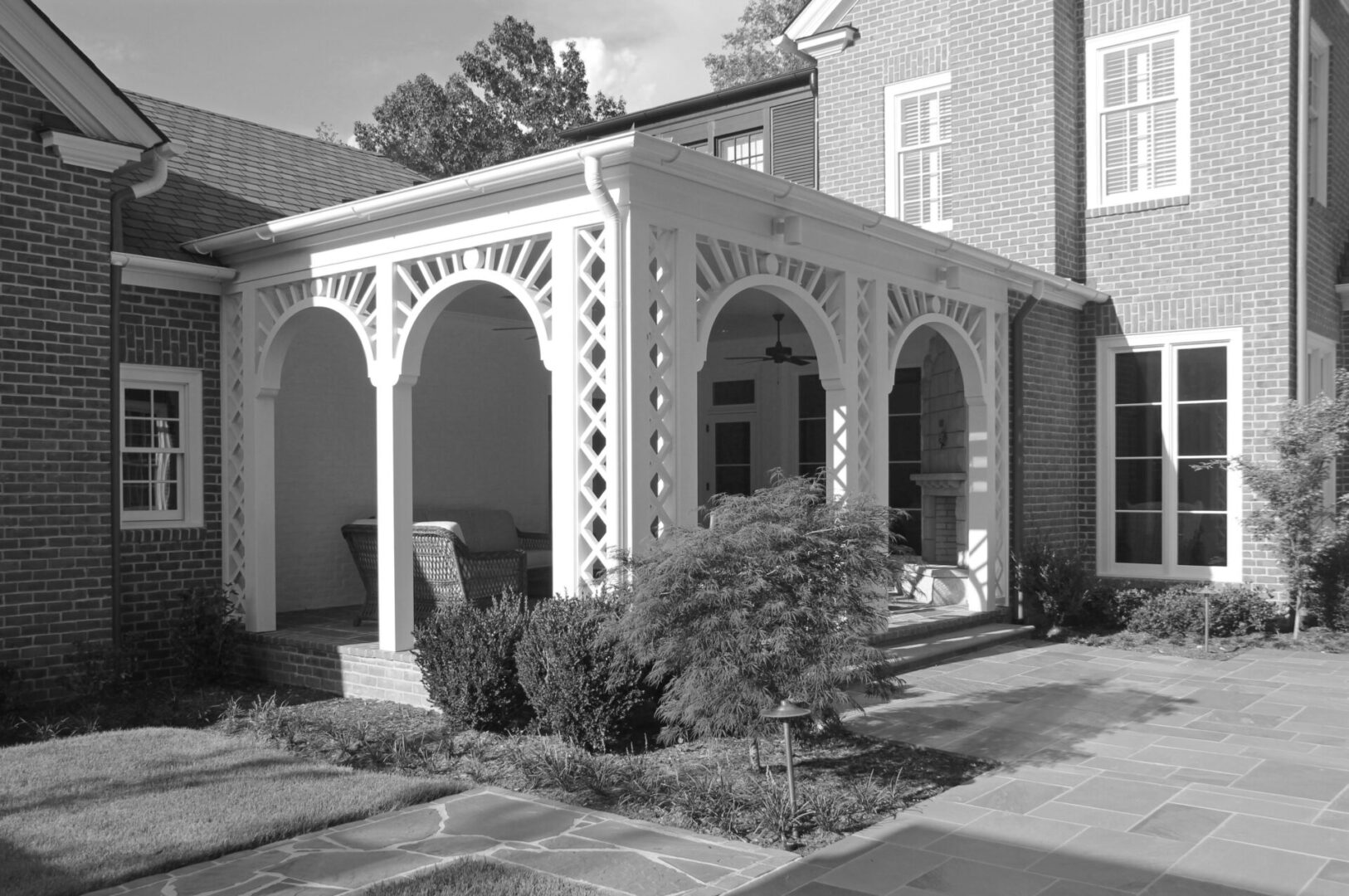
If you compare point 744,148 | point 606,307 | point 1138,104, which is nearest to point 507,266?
point 606,307

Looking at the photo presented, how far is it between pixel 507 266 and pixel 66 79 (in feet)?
12.1

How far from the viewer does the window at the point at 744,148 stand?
16547mm

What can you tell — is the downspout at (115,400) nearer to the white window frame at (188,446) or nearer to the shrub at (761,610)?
the white window frame at (188,446)

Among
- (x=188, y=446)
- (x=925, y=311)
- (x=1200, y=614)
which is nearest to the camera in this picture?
(x=188, y=446)

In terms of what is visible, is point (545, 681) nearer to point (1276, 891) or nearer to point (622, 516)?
point (622, 516)

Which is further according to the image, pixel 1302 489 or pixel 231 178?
pixel 231 178

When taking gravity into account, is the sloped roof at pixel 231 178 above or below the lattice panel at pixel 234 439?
above

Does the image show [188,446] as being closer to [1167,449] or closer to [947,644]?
[947,644]

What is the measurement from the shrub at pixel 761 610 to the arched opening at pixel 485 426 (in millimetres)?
5432

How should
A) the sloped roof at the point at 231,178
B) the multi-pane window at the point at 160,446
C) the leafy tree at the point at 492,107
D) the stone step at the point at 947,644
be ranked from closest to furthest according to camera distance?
the stone step at the point at 947,644
the multi-pane window at the point at 160,446
the sloped roof at the point at 231,178
the leafy tree at the point at 492,107

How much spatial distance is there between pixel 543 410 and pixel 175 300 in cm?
473

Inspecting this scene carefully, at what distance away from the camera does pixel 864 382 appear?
9.30m

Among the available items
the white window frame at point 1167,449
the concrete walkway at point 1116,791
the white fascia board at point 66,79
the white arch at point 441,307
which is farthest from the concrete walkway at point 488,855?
the white window frame at point 1167,449

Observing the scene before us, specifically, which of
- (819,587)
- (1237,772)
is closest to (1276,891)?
(1237,772)
